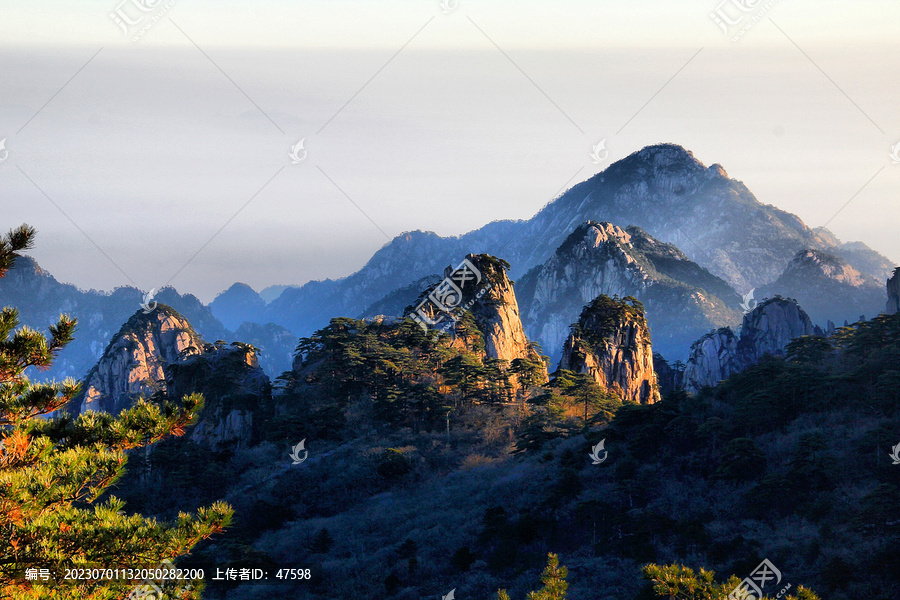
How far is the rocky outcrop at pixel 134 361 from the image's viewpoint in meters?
145

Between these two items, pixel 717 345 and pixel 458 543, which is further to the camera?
pixel 717 345

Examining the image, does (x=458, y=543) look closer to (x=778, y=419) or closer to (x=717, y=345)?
(x=778, y=419)

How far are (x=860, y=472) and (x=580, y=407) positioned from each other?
27.2 meters

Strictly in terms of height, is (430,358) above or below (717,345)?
below

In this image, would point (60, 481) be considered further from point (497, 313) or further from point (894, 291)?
point (894, 291)

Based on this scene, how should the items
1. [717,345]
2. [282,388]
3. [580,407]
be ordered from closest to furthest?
[580,407], [282,388], [717,345]

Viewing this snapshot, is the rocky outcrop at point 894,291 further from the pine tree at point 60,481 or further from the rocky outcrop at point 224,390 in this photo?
the pine tree at point 60,481

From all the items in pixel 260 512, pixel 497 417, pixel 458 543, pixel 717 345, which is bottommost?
pixel 458 543

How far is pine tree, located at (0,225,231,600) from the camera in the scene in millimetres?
14102

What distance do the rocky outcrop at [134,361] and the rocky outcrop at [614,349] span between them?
94.3 m

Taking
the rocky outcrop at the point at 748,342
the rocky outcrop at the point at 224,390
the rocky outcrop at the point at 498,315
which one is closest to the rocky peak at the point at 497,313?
the rocky outcrop at the point at 498,315

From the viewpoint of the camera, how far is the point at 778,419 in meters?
42.1

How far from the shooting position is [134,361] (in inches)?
5886

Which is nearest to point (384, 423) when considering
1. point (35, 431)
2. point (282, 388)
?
point (282, 388)
